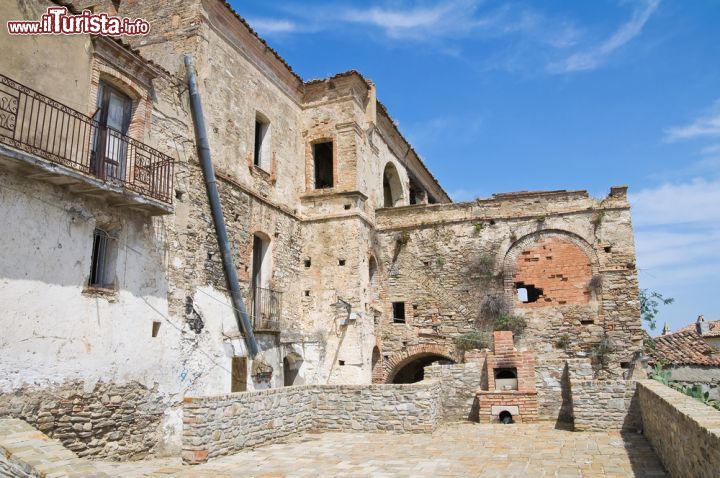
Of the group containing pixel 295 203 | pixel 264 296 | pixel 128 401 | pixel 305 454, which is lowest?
pixel 305 454

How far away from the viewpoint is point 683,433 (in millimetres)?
6332

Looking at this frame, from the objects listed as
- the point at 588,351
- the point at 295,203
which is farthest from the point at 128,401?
the point at 588,351

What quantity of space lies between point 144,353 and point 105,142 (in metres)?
4.06

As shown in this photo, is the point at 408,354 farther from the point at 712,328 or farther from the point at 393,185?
the point at 712,328

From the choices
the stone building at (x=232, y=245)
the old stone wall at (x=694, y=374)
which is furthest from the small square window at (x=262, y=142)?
the old stone wall at (x=694, y=374)

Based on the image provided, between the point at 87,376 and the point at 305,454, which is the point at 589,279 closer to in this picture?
the point at 305,454

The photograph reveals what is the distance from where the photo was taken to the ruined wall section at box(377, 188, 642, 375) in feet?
53.5

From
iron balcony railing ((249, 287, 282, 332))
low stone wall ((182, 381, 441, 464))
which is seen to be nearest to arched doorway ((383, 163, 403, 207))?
iron balcony railing ((249, 287, 282, 332))

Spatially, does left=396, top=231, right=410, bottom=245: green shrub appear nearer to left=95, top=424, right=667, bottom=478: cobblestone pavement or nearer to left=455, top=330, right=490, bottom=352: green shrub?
left=455, top=330, right=490, bottom=352: green shrub

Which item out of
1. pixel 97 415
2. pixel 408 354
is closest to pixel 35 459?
pixel 97 415

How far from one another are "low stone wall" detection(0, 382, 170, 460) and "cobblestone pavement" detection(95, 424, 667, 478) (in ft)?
1.39

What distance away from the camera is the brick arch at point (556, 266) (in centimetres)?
1672

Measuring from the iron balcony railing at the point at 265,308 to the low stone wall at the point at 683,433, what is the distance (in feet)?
29.3

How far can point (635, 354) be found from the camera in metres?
15.8
